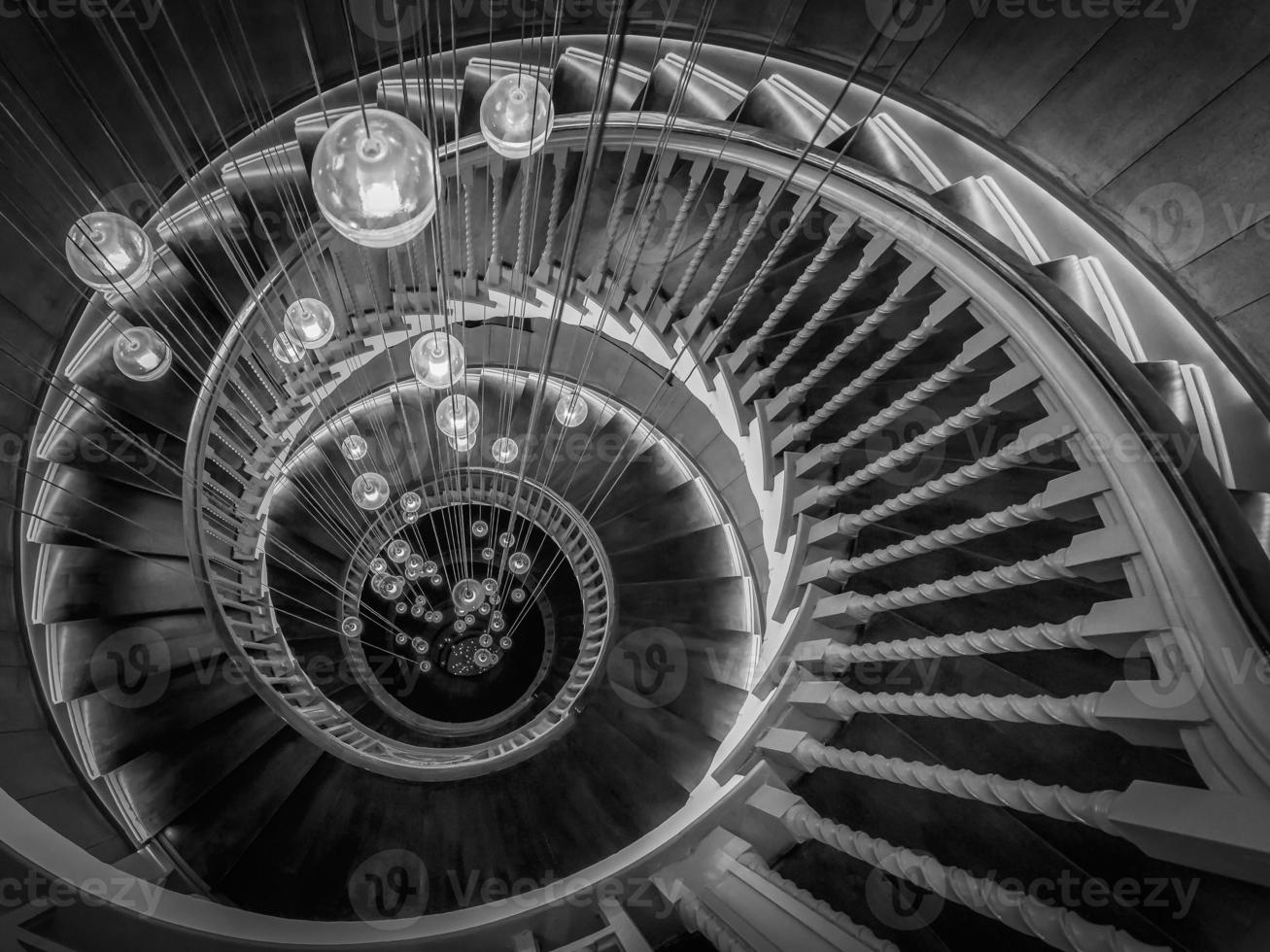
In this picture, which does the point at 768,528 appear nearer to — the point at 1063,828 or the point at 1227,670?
the point at 1063,828

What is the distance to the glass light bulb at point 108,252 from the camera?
2.47 m

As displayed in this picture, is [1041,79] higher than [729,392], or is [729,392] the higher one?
[1041,79]

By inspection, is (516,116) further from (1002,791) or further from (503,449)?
(503,449)

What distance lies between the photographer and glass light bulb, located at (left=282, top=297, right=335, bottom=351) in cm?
339

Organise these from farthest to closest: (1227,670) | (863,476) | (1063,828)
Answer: (863,476), (1063,828), (1227,670)

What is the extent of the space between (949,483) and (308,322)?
3.04 metres

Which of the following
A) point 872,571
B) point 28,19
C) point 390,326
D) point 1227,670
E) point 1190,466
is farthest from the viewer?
point 390,326

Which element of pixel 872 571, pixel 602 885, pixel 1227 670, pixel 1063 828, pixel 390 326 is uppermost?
pixel 390 326

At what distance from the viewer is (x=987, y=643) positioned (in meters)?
2.12

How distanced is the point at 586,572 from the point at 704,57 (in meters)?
4.50

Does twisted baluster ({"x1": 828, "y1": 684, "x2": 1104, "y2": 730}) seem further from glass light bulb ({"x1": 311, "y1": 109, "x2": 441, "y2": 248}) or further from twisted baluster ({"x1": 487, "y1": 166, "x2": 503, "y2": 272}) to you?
twisted baluster ({"x1": 487, "y1": 166, "x2": 503, "y2": 272})

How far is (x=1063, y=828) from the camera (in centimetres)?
251

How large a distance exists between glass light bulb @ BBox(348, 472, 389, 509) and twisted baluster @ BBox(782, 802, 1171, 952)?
3.23 meters

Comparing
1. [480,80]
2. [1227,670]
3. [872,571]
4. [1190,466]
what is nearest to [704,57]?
[480,80]
